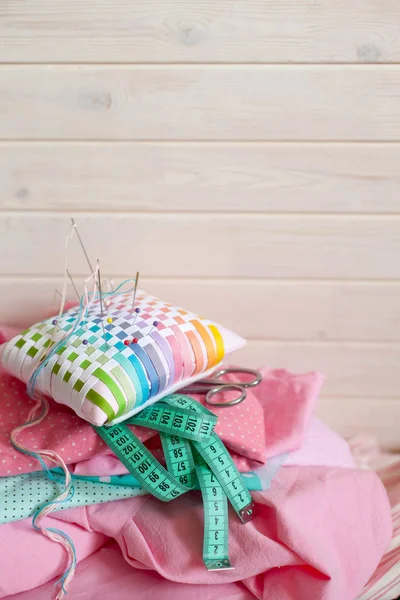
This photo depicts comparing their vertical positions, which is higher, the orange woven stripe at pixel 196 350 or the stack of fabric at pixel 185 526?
the orange woven stripe at pixel 196 350

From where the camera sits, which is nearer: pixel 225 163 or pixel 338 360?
pixel 225 163

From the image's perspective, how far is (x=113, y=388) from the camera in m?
0.86

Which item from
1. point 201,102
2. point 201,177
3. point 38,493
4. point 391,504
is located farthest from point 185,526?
point 201,102

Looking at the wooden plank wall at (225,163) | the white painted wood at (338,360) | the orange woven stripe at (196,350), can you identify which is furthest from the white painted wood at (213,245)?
the orange woven stripe at (196,350)

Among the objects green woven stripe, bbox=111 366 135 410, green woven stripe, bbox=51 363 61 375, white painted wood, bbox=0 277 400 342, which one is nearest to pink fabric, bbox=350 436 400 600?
white painted wood, bbox=0 277 400 342

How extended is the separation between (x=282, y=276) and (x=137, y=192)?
32cm

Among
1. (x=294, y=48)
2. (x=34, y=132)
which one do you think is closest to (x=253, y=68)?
(x=294, y=48)

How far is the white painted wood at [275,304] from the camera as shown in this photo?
3.96ft

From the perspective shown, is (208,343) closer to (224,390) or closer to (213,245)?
(224,390)

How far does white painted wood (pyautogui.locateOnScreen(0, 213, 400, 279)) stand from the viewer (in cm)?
117

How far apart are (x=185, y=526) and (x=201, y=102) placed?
27.8 inches

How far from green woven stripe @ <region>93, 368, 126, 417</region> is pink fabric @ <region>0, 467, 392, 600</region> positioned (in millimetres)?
177

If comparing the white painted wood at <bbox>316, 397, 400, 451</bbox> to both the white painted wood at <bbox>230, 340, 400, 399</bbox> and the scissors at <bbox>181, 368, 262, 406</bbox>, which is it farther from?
the scissors at <bbox>181, 368, 262, 406</bbox>

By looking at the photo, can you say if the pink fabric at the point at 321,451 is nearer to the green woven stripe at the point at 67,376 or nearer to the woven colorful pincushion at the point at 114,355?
the woven colorful pincushion at the point at 114,355
